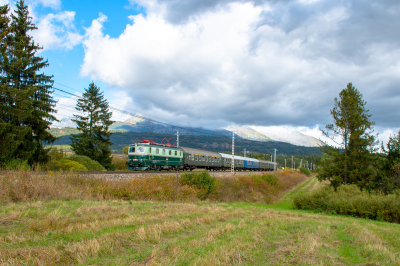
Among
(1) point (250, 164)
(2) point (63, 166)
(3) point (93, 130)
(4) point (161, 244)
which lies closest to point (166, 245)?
(4) point (161, 244)

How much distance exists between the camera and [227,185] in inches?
1111

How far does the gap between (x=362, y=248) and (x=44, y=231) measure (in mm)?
8828

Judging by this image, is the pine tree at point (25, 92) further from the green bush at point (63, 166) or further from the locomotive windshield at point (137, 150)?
the locomotive windshield at point (137, 150)

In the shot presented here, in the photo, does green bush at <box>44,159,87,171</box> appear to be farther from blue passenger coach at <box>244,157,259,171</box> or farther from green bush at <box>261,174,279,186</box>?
blue passenger coach at <box>244,157,259,171</box>

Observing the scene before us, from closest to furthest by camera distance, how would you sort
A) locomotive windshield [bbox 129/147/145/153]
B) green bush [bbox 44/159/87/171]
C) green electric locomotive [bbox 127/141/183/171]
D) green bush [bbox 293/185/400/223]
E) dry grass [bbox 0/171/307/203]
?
dry grass [bbox 0/171/307/203]
green bush [bbox 293/185/400/223]
green bush [bbox 44/159/87/171]
green electric locomotive [bbox 127/141/183/171]
locomotive windshield [bbox 129/147/145/153]

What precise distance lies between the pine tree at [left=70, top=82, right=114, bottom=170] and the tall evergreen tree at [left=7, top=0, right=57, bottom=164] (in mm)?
14183

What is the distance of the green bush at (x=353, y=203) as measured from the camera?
59.7ft

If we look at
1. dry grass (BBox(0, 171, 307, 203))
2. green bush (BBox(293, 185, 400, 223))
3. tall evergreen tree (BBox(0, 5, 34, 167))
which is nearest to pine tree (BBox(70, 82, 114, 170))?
tall evergreen tree (BBox(0, 5, 34, 167))

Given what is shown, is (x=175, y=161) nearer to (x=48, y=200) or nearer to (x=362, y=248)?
(x=48, y=200)

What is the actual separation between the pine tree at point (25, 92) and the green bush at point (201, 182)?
13967mm

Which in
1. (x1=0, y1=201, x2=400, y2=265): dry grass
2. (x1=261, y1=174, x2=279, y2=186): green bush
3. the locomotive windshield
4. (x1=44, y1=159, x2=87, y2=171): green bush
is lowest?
(x1=261, y1=174, x2=279, y2=186): green bush

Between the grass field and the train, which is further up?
the train

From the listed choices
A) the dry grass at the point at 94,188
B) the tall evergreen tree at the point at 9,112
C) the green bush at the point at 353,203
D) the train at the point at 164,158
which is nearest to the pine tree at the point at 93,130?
the train at the point at 164,158

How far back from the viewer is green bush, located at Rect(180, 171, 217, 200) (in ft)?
76.8
